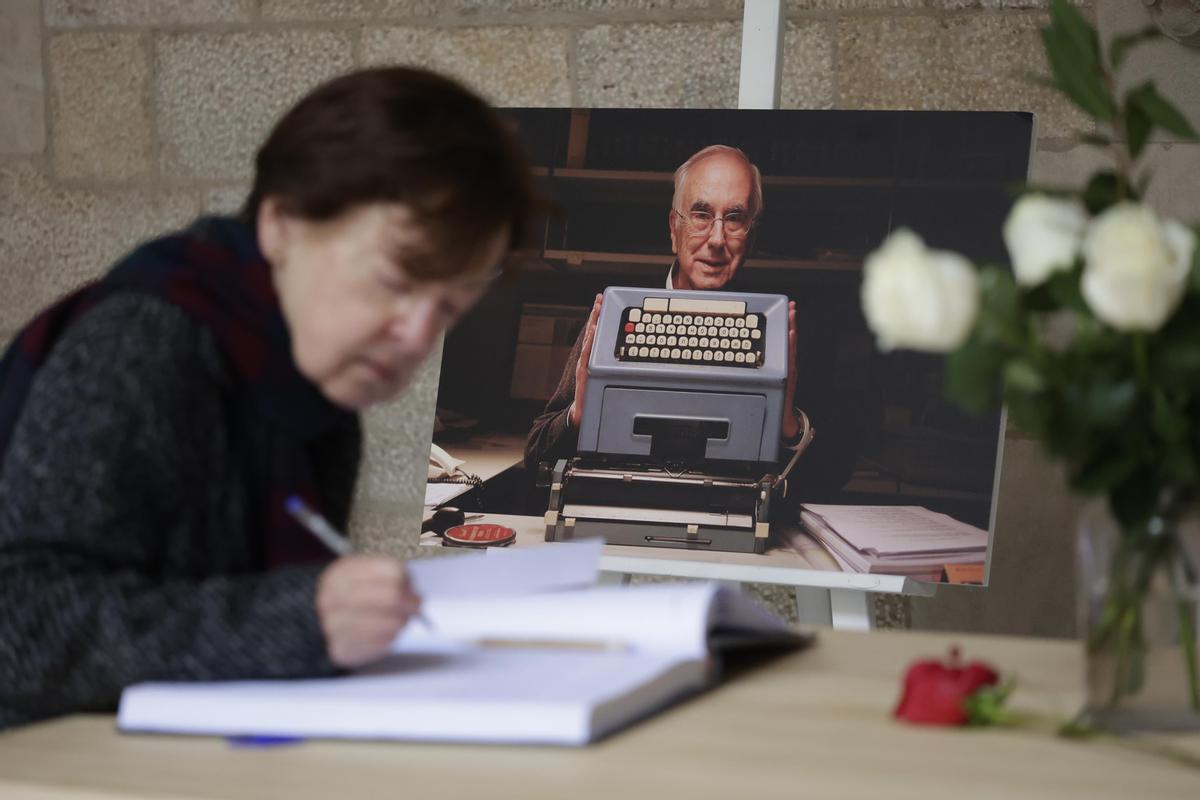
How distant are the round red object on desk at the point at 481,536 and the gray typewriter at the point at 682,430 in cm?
8

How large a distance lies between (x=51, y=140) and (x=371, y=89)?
2.65 meters

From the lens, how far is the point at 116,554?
2.88 feet

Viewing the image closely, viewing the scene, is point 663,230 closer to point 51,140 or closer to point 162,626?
point 162,626

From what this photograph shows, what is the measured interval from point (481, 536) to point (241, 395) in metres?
1.21

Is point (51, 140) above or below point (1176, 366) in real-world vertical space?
above

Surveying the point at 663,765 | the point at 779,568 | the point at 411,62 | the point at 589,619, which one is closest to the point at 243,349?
the point at 589,619

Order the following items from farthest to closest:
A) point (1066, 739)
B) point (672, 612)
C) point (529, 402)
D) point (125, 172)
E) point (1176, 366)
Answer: point (125, 172) → point (529, 402) → point (672, 612) → point (1066, 739) → point (1176, 366)

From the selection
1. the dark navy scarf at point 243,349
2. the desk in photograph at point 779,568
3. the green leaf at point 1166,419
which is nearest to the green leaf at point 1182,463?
the green leaf at point 1166,419

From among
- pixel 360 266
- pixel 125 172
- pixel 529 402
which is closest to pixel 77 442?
pixel 360 266

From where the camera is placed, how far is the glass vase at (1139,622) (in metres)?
0.75

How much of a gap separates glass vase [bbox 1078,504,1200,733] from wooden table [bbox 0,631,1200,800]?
2 cm

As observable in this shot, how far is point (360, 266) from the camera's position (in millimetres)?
1000

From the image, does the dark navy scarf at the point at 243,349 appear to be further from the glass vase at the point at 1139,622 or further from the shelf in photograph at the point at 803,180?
the shelf in photograph at the point at 803,180

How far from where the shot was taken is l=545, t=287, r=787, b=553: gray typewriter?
213cm
